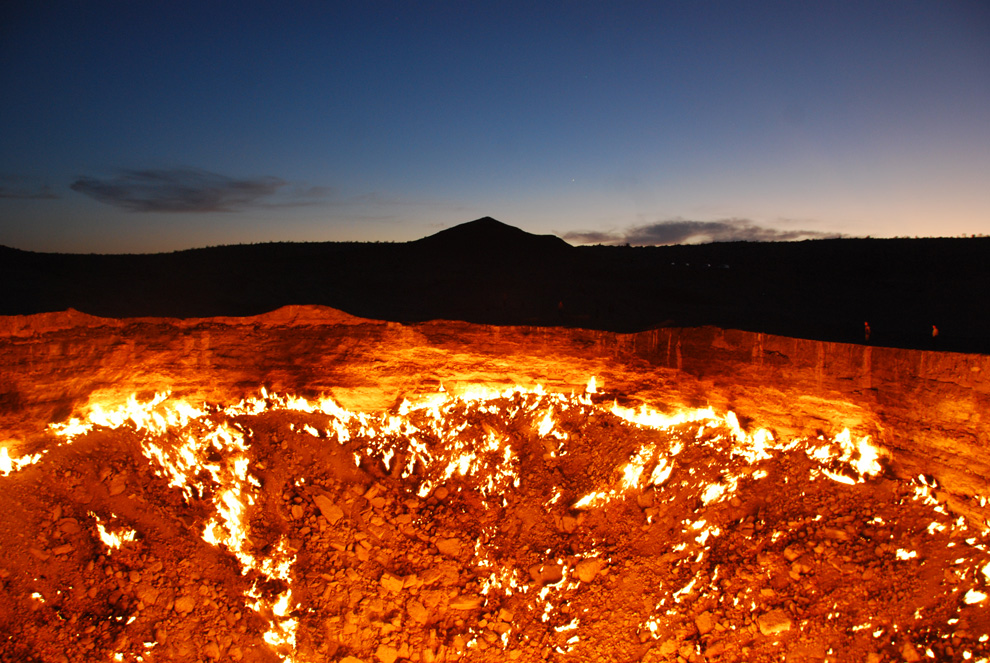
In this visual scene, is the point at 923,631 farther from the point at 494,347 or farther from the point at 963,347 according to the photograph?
the point at 494,347

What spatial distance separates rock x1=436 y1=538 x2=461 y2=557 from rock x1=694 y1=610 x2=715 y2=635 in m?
2.38

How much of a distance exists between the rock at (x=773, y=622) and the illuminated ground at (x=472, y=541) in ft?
0.05

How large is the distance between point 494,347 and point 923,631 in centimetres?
448

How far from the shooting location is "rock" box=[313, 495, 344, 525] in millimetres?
5508

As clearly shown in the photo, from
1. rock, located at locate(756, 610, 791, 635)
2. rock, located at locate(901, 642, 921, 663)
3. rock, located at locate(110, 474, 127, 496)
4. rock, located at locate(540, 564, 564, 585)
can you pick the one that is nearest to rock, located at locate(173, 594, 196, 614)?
rock, located at locate(110, 474, 127, 496)

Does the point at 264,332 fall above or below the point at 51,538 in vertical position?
above

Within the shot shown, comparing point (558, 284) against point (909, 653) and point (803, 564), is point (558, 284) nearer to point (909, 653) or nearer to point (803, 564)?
point (803, 564)

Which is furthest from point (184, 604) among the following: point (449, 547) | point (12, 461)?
point (449, 547)

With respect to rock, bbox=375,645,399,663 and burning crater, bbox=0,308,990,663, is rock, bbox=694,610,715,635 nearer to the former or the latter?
burning crater, bbox=0,308,990,663

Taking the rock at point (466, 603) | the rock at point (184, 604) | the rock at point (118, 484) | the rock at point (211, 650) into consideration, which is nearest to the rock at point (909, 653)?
the rock at point (466, 603)

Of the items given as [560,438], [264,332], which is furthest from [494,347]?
[264,332]

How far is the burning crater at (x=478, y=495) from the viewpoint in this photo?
15.0 feet

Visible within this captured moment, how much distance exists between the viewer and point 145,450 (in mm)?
5750

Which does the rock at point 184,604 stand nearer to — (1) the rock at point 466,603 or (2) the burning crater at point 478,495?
(2) the burning crater at point 478,495
